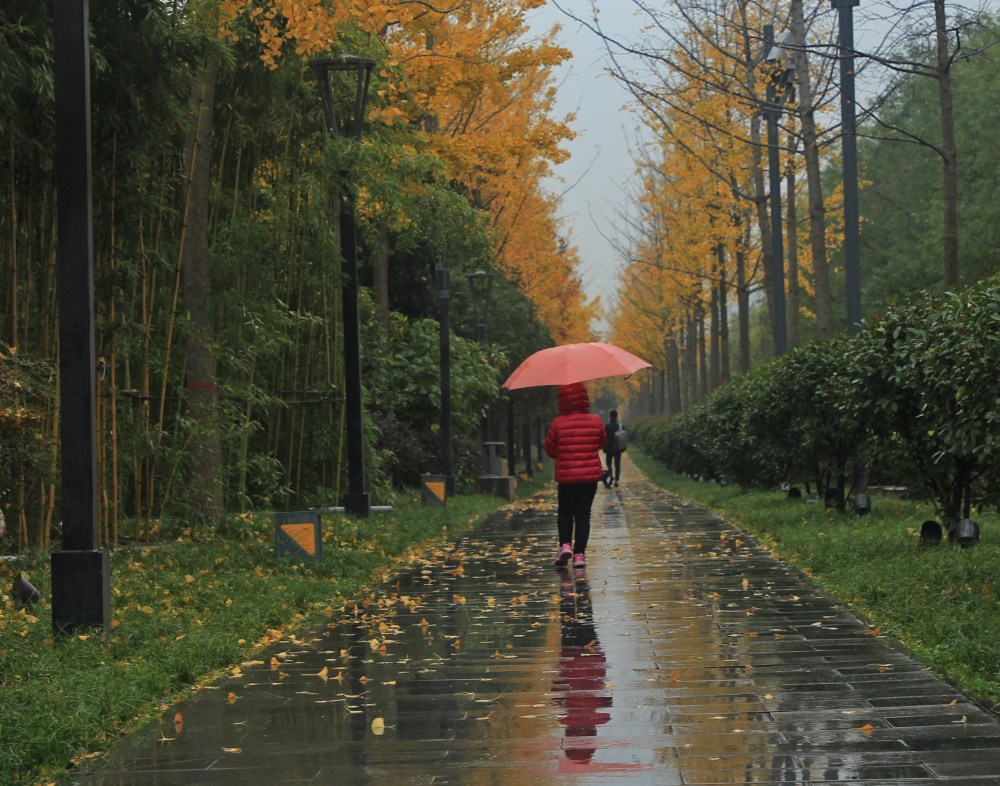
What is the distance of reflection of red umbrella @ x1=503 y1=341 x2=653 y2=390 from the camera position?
500 inches

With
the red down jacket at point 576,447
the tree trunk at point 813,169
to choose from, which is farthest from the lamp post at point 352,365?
the tree trunk at point 813,169

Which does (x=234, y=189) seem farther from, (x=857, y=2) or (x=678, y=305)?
(x=678, y=305)

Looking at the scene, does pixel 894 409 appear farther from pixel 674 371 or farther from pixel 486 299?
pixel 674 371

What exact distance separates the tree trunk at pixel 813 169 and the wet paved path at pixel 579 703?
34.6 ft

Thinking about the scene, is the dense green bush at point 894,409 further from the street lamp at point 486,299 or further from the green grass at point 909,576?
the street lamp at point 486,299

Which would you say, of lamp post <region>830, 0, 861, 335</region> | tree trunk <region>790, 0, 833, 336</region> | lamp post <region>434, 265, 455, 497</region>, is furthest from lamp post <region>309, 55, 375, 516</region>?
lamp post <region>434, 265, 455, 497</region>

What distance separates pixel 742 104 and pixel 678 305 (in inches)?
807

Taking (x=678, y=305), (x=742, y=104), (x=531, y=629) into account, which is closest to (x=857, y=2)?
(x=742, y=104)

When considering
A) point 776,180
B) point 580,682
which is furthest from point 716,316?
point 580,682

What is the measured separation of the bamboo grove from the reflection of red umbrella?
134 inches

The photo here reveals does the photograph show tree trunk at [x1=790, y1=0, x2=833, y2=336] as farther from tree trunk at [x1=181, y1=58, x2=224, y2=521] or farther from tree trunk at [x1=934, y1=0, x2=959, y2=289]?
tree trunk at [x1=181, y1=58, x2=224, y2=521]

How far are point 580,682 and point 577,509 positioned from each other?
19.4 feet

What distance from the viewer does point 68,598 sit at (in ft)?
25.6

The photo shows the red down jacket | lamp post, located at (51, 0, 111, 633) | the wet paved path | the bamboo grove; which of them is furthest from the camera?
the red down jacket
